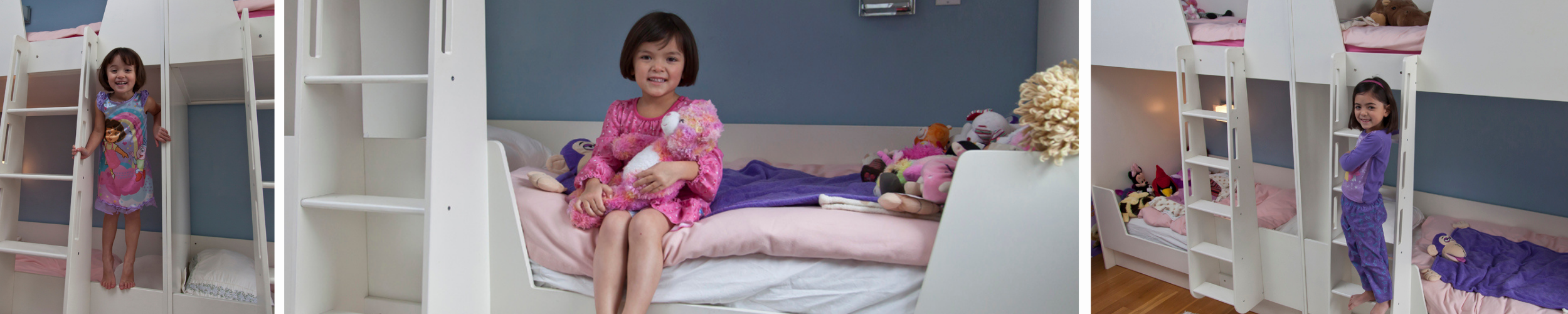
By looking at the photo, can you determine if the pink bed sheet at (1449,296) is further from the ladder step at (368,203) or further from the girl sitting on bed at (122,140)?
the girl sitting on bed at (122,140)

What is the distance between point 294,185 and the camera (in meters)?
1.54

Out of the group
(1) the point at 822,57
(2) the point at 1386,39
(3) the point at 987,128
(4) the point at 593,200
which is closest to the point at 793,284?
(4) the point at 593,200

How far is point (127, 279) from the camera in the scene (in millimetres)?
1905

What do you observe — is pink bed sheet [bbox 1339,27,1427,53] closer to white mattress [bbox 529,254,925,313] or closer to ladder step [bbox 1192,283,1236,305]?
ladder step [bbox 1192,283,1236,305]

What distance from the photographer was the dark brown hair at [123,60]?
175 cm

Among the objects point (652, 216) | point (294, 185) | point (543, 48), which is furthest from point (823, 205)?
point (543, 48)

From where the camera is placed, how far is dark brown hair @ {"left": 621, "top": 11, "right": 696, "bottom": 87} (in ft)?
5.56

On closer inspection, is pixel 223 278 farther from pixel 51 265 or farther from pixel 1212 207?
pixel 1212 207

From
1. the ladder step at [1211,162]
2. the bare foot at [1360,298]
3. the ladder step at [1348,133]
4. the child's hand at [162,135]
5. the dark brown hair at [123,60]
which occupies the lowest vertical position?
the bare foot at [1360,298]

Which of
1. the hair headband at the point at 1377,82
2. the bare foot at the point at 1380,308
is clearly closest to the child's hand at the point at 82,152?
the hair headband at the point at 1377,82

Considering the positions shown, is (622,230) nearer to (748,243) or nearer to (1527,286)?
(748,243)

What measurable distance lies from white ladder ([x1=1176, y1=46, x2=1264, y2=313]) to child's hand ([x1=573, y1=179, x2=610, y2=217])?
119 cm

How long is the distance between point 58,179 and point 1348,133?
2.84m

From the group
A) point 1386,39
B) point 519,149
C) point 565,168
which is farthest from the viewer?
point 519,149
